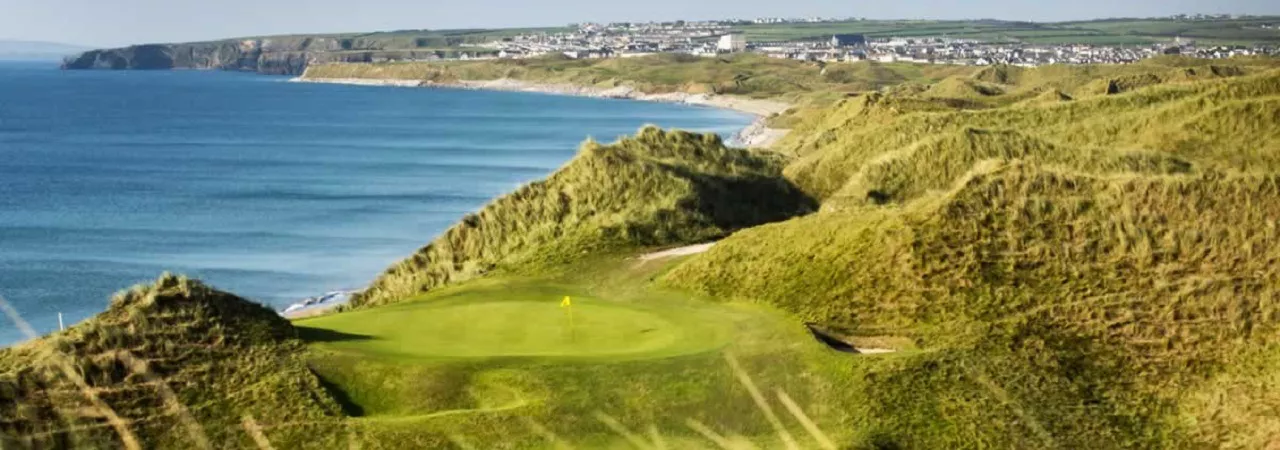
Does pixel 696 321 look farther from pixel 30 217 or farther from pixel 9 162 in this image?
pixel 9 162

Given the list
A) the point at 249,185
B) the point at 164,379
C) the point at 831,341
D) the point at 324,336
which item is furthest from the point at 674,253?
the point at 249,185

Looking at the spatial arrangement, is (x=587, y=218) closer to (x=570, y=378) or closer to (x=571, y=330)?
(x=571, y=330)

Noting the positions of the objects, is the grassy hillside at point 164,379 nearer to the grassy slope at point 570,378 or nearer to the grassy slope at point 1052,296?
the grassy slope at point 570,378

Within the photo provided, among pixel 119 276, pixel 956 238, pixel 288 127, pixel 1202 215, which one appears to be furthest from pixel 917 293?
pixel 288 127

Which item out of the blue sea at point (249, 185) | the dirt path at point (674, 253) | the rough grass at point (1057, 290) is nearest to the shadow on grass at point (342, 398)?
the rough grass at point (1057, 290)

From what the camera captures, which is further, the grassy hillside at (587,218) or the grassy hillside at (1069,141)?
the grassy hillside at (1069,141)

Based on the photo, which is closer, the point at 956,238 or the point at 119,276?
the point at 956,238

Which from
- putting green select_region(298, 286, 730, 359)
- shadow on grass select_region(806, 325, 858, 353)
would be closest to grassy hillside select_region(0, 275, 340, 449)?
putting green select_region(298, 286, 730, 359)
